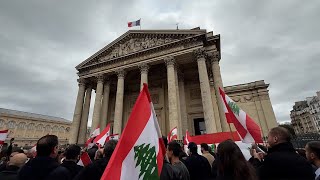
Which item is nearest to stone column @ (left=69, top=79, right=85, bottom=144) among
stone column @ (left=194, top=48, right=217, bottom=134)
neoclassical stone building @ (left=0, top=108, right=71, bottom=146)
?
stone column @ (left=194, top=48, right=217, bottom=134)

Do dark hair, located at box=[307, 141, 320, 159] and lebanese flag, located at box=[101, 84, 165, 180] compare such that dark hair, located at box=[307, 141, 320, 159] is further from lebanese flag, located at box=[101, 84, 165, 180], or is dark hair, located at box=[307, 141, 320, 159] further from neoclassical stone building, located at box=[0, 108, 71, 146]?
neoclassical stone building, located at box=[0, 108, 71, 146]

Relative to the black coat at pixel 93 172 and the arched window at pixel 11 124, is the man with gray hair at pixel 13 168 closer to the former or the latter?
the black coat at pixel 93 172

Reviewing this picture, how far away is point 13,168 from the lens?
2.81 metres

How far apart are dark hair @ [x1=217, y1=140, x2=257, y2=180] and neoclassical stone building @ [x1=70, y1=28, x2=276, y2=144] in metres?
13.4

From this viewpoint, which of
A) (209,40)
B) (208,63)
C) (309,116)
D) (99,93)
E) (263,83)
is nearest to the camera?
(209,40)

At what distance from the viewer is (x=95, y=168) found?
2664 mm

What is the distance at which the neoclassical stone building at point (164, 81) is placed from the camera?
17547 millimetres

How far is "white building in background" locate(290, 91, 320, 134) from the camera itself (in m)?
60.8

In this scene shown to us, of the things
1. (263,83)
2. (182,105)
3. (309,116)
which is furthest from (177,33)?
(309,116)

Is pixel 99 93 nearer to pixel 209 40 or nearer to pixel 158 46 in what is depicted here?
pixel 158 46

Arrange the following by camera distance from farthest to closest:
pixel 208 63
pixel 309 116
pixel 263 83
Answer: pixel 309 116
pixel 263 83
pixel 208 63

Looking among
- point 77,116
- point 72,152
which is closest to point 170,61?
point 77,116

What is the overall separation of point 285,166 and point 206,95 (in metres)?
13.8

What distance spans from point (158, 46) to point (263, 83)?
15128 mm
